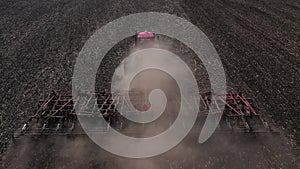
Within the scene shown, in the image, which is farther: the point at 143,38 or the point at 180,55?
the point at 180,55

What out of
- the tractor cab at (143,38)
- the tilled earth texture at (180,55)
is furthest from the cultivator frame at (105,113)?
the tractor cab at (143,38)

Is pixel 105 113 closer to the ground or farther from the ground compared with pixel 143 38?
closer to the ground

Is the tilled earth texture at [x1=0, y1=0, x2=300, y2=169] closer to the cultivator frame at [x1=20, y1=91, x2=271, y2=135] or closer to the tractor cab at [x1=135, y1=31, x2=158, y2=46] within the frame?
the cultivator frame at [x1=20, y1=91, x2=271, y2=135]

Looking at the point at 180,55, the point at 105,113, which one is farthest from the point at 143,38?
the point at 105,113

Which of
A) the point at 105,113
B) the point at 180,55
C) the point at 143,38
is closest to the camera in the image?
the point at 105,113

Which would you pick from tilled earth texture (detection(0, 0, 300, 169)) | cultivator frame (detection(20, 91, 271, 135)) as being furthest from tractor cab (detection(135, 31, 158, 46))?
cultivator frame (detection(20, 91, 271, 135))

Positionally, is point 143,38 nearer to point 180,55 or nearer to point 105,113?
point 180,55

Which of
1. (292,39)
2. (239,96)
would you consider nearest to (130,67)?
(239,96)
